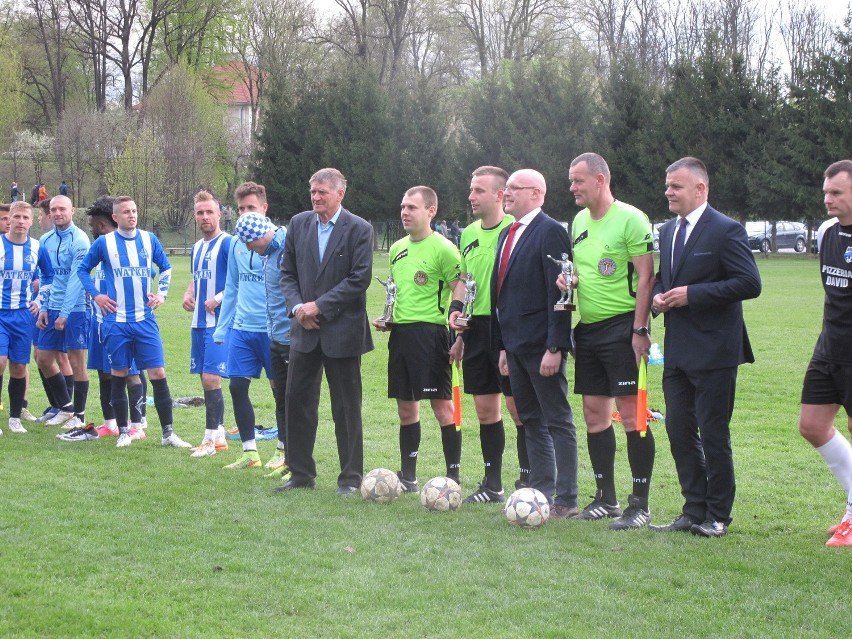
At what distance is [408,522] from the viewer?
6.52m

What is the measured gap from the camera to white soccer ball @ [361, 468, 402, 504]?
7070 millimetres

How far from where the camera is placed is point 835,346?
5855 mm

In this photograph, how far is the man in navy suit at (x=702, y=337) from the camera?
5984 mm

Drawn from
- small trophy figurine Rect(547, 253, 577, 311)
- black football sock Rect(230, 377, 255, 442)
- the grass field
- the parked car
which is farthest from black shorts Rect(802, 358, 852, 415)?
the parked car

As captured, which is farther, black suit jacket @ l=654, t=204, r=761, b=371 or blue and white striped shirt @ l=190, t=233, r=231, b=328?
blue and white striped shirt @ l=190, t=233, r=231, b=328

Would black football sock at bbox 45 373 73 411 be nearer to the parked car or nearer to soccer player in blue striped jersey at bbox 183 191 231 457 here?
soccer player in blue striped jersey at bbox 183 191 231 457

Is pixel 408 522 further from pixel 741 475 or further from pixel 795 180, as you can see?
pixel 795 180

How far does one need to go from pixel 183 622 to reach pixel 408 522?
216 cm

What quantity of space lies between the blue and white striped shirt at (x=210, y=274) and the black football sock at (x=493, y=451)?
311 cm

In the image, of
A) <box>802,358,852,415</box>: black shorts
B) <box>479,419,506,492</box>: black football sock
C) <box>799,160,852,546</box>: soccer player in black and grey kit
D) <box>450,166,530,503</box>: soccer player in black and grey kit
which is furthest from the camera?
<box>479,419,506,492</box>: black football sock

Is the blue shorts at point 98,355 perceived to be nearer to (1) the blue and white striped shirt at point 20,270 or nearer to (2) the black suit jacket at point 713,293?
(1) the blue and white striped shirt at point 20,270

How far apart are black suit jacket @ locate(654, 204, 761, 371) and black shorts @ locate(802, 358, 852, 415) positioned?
1.25 ft

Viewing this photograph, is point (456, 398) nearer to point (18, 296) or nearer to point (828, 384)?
point (828, 384)

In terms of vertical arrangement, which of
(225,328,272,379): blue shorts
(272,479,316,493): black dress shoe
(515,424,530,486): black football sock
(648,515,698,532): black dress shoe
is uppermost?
(225,328,272,379): blue shorts
